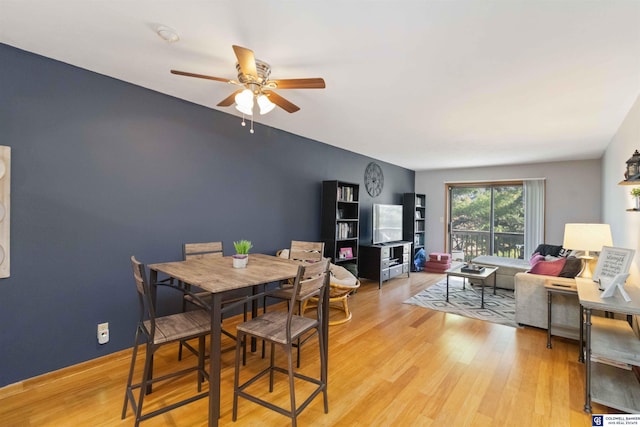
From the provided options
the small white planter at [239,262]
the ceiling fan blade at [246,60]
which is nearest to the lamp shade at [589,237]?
the small white planter at [239,262]

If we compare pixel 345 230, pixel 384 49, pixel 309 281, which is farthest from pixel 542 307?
pixel 384 49

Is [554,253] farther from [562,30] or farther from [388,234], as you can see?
[562,30]

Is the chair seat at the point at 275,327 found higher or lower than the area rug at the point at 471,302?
higher

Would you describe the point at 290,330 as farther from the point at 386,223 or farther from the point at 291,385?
the point at 386,223

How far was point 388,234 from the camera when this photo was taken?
19.3ft

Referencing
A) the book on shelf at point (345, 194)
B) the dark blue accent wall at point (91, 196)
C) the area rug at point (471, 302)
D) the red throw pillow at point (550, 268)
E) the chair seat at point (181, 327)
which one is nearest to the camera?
the chair seat at point (181, 327)

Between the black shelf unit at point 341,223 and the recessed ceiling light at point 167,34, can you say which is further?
the black shelf unit at point 341,223

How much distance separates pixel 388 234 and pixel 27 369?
5.11 m

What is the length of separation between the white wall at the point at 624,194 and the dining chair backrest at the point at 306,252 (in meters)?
2.81

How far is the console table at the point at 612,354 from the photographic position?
6.47 feet

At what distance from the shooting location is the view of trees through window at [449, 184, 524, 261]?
6.60 metres

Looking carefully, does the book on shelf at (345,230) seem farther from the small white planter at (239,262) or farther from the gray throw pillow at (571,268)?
the gray throw pillow at (571,268)

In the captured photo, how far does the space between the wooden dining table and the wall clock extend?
3625 mm

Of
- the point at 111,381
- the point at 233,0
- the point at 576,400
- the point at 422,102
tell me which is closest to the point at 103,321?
the point at 111,381
